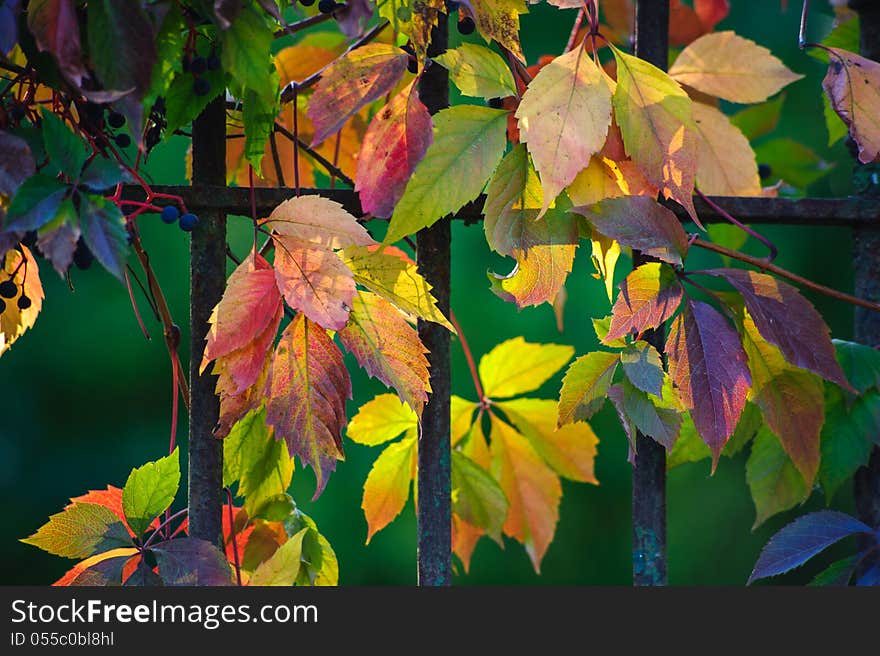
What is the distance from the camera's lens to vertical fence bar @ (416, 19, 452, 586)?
830mm

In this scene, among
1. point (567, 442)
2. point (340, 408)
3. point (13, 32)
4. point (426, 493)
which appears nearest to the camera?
point (13, 32)

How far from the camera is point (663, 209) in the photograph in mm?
745

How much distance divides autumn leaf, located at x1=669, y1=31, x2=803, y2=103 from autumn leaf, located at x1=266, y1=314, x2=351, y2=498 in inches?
16.1

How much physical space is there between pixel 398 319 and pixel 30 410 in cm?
130

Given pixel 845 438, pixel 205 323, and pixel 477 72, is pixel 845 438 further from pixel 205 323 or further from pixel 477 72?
pixel 205 323

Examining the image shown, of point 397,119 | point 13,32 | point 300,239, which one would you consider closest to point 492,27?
point 397,119

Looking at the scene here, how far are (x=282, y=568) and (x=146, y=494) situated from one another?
0.12 m

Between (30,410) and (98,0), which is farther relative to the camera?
(30,410)

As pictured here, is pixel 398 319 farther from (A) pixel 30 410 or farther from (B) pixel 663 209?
(A) pixel 30 410

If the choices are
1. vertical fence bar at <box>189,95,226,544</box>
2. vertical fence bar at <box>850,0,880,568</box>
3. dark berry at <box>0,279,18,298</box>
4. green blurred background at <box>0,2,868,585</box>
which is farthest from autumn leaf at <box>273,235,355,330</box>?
green blurred background at <box>0,2,868,585</box>

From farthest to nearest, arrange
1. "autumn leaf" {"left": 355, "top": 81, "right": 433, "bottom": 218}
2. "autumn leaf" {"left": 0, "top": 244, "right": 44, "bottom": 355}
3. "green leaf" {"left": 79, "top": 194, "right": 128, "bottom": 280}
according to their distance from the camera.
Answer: "autumn leaf" {"left": 0, "top": 244, "right": 44, "bottom": 355} < "autumn leaf" {"left": 355, "top": 81, "right": 433, "bottom": 218} < "green leaf" {"left": 79, "top": 194, "right": 128, "bottom": 280}

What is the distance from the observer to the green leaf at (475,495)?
0.95 m

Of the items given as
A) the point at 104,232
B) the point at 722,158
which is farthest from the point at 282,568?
the point at 722,158

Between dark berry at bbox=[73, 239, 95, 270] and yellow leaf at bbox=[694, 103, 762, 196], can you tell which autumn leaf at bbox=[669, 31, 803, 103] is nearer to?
yellow leaf at bbox=[694, 103, 762, 196]
